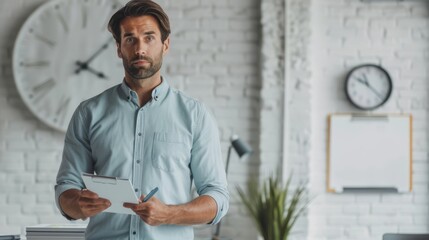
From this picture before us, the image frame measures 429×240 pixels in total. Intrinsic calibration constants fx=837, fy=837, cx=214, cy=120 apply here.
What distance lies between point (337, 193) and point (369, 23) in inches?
45.8

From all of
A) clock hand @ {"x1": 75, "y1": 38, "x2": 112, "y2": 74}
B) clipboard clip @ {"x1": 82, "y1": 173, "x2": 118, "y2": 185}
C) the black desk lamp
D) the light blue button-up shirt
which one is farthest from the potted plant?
clipboard clip @ {"x1": 82, "y1": 173, "x2": 118, "y2": 185}

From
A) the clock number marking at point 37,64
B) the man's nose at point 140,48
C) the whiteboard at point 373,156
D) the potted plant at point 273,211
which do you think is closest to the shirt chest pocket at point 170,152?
the man's nose at point 140,48

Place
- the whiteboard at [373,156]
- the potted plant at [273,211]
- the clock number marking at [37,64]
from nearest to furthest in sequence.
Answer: the potted plant at [273,211] → the whiteboard at [373,156] → the clock number marking at [37,64]

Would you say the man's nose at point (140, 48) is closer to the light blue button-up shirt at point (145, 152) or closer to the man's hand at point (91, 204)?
the light blue button-up shirt at point (145, 152)

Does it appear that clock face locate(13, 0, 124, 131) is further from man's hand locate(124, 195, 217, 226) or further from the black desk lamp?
man's hand locate(124, 195, 217, 226)

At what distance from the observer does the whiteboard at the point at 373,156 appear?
5.54 metres

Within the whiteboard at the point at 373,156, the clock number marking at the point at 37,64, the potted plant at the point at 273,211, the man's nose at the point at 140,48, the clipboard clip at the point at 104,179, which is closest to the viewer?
the clipboard clip at the point at 104,179

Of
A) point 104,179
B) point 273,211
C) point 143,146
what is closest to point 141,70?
point 143,146

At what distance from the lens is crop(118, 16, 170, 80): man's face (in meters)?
2.06

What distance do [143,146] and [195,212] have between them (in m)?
0.21

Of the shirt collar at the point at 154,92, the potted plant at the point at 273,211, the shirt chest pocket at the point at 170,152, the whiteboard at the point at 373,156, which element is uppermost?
the shirt collar at the point at 154,92

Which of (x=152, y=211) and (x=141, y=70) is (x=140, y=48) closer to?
(x=141, y=70)

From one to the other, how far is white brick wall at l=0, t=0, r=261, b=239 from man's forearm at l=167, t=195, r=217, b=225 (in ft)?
11.4

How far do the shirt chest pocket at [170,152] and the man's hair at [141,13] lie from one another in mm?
250
